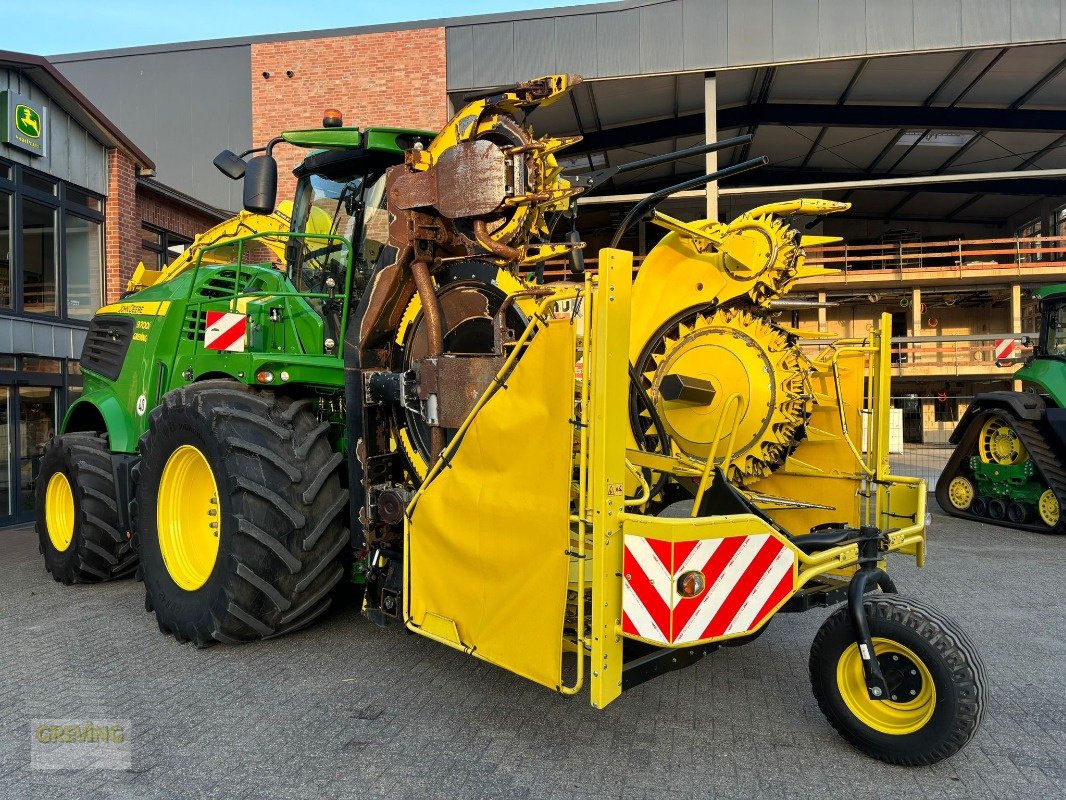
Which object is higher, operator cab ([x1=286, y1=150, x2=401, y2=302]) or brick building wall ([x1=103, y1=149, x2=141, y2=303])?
brick building wall ([x1=103, y1=149, x2=141, y2=303])

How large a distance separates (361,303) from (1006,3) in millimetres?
12664

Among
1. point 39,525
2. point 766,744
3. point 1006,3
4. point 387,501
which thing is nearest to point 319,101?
point 39,525

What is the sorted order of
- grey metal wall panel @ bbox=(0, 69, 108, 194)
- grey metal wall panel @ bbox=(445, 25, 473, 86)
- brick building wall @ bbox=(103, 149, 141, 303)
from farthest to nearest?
1. grey metal wall panel @ bbox=(445, 25, 473, 86)
2. brick building wall @ bbox=(103, 149, 141, 303)
3. grey metal wall panel @ bbox=(0, 69, 108, 194)

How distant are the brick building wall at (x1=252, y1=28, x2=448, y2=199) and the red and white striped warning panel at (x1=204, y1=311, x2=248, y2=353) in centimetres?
986

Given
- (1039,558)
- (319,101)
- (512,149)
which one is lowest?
(1039,558)

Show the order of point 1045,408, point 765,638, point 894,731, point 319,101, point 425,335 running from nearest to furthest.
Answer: point 894,731, point 425,335, point 765,638, point 1045,408, point 319,101

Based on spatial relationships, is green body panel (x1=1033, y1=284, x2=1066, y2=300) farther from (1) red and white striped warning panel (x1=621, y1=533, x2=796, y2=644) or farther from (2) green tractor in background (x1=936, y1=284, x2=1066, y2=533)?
(1) red and white striped warning panel (x1=621, y1=533, x2=796, y2=644)

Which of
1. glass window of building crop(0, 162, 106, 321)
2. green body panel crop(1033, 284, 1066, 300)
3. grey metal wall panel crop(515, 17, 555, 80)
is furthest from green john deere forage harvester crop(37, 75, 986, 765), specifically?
grey metal wall panel crop(515, 17, 555, 80)

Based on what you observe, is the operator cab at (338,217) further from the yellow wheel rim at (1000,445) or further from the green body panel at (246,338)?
the yellow wheel rim at (1000,445)

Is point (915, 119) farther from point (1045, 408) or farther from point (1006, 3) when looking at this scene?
point (1045, 408)

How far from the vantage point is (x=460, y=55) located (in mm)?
13555

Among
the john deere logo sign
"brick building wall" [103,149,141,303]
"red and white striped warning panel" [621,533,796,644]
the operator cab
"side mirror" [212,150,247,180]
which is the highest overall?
the john deere logo sign

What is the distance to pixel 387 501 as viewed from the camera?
3.83m

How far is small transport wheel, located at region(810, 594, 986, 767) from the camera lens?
2.81 m
